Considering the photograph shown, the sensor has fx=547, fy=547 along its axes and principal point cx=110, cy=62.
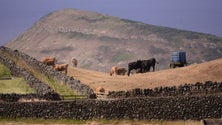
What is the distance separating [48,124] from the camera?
47.4 meters

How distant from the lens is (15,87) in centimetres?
5797

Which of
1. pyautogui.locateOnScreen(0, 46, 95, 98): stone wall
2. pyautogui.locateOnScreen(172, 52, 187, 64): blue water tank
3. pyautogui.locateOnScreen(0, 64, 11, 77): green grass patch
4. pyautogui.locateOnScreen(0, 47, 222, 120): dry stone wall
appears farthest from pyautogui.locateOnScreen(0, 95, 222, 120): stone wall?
pyautogui.locateOnScreen(172, 52, 187, 64): blue water tank

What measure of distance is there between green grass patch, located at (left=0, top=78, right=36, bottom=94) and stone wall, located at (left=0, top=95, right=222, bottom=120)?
229 inches

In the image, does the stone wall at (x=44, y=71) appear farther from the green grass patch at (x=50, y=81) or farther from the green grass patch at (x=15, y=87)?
the green grass patch at (x=15, y=87)

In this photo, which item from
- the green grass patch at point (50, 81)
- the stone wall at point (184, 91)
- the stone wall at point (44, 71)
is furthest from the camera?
the green grass patch at point (50, 81)

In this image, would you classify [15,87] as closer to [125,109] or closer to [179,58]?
[125,109]

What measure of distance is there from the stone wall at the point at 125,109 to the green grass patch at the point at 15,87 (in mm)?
5822

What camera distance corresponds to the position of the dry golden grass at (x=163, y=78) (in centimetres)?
5934

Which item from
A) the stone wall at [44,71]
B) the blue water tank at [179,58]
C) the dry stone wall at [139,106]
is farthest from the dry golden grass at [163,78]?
the blue water tank at [179,58]

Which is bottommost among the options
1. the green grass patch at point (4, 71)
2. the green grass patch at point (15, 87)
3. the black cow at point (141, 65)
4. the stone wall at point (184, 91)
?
the stone wall at point (184, 91)

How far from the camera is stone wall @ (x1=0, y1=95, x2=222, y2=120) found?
41875mm

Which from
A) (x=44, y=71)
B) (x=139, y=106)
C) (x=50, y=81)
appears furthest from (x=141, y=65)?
(x=139, y=106)

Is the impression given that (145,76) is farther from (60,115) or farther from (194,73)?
(60,115)

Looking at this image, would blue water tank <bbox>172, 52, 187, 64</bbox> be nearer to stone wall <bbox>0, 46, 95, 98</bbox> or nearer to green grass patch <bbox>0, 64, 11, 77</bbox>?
stone wall <bbox>0, 46, 95, 98</bbox>
